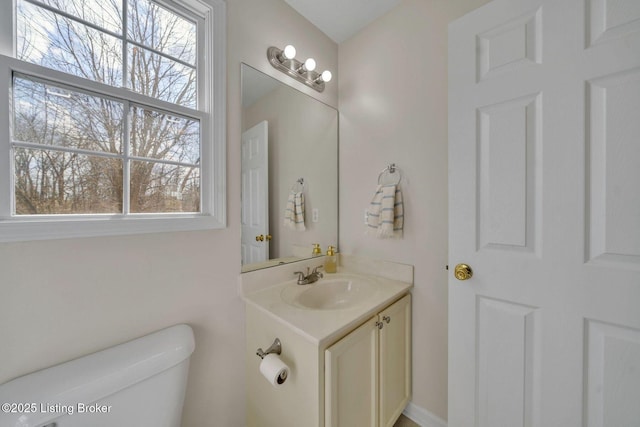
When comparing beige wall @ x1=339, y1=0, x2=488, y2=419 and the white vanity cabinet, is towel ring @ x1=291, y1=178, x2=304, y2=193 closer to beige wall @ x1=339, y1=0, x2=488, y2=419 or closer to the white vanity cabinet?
beige wall @ x1=339, y1=0, x2=488, y2=419

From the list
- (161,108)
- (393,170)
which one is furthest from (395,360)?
(161,108)

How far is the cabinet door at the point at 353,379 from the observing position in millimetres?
807

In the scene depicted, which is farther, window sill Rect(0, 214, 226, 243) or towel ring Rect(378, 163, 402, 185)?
towel ring Rect(378, 163, 402, 185)

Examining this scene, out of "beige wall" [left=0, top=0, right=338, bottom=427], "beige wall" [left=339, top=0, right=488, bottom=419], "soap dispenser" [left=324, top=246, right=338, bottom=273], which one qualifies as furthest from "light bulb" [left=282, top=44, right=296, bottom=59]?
"soap dispenser" [left=324, top=246, right=338, bottom=273]

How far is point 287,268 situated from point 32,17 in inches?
53.5

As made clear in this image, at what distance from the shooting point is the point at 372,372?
102 centimetres

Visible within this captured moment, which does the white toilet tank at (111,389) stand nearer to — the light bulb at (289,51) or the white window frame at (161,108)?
the white window frame at (161,108)

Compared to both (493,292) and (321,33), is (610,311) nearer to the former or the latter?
(493,292)

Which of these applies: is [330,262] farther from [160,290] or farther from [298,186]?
[160,290]

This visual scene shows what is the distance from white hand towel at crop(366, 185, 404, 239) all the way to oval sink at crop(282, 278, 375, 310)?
12.9 inches

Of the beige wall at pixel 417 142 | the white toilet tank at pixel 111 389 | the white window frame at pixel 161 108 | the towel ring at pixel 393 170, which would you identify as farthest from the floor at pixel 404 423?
the white window frame at pixel 161 108

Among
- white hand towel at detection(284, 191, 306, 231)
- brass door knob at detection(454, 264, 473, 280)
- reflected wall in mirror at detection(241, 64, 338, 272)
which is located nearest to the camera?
brass door knob at detection(454, 264, 473, 280)

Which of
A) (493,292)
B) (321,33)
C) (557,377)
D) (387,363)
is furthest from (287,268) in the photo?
(321,33)

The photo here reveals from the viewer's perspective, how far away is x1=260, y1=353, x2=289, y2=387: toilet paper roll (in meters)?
0.79
